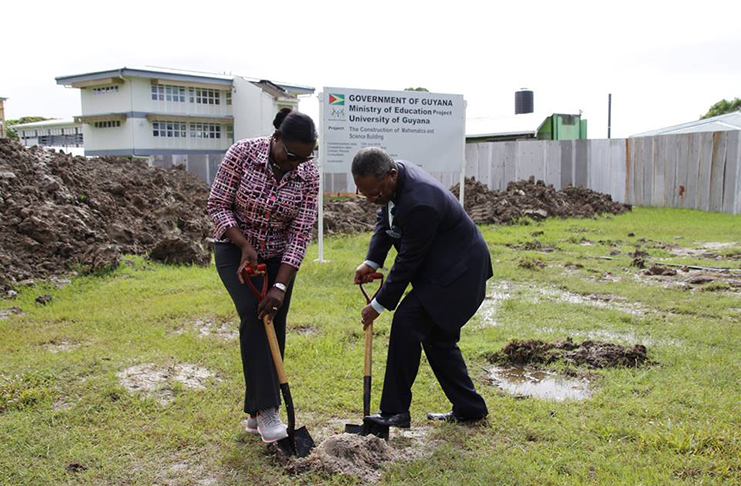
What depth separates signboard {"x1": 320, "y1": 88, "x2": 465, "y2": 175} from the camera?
1081 centimetres

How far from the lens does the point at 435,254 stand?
4125 mm

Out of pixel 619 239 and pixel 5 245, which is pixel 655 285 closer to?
pixel 619 239

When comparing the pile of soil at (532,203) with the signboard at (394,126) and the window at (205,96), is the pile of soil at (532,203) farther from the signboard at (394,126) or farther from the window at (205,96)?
the window at (205,96)

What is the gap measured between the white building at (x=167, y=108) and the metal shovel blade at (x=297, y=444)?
42.1 m

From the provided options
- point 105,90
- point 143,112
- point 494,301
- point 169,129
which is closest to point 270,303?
point 494,301

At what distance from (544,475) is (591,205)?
16815 mm

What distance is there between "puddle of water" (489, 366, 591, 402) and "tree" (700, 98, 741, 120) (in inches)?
1810

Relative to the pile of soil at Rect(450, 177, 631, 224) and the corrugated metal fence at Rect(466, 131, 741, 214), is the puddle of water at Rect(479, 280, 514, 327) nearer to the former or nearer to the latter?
the pile of soil at Rect(450, 177, 631, 224)

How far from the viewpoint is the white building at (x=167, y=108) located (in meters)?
45.4

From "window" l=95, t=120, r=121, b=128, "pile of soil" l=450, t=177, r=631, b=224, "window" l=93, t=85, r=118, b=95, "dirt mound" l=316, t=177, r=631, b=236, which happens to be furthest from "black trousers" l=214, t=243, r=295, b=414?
"window" l=95, t=120, r=121, b=128

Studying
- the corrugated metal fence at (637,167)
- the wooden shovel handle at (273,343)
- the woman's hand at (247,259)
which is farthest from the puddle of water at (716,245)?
the woman's hand at (247,259)

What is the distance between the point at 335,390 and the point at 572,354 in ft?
7.18

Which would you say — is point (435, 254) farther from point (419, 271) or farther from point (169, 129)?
point (169, 129)

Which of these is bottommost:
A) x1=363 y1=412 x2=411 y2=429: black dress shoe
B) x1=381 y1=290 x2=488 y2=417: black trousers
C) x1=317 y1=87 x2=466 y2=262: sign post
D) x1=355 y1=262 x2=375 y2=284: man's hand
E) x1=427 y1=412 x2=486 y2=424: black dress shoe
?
x1=427 y1=412 x2=486 y2=424: black dress shoe
